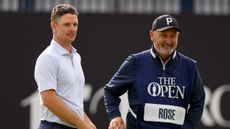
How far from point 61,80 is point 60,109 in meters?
0.27

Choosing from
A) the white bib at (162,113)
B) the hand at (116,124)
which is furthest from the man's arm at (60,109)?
the white bib at (162,113)

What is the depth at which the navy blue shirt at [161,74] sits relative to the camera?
667cm

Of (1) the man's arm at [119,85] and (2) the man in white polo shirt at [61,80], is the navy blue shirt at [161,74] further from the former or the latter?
(2) the man in white polo shirt at [61,80]

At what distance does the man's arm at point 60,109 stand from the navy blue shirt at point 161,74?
51 cm

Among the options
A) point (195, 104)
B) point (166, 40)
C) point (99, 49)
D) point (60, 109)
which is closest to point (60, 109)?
point (60, 109)

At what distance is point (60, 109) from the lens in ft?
20.4

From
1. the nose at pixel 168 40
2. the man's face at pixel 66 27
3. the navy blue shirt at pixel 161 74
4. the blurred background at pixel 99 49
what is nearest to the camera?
the man's face at pixel 66 27

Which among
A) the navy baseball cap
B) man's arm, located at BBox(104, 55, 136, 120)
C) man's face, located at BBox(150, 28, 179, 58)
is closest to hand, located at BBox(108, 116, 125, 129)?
man's arm, located at BBox(104, 55, 136, 120)

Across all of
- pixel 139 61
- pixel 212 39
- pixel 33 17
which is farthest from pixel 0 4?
pixel 139 61

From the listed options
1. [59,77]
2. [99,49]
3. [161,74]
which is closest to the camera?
[59,77]

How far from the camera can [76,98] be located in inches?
254

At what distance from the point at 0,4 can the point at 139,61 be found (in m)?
4.71

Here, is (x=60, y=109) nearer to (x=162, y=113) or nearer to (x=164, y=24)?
(x=162, y=113)

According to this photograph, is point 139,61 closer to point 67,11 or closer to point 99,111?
point 67,11
